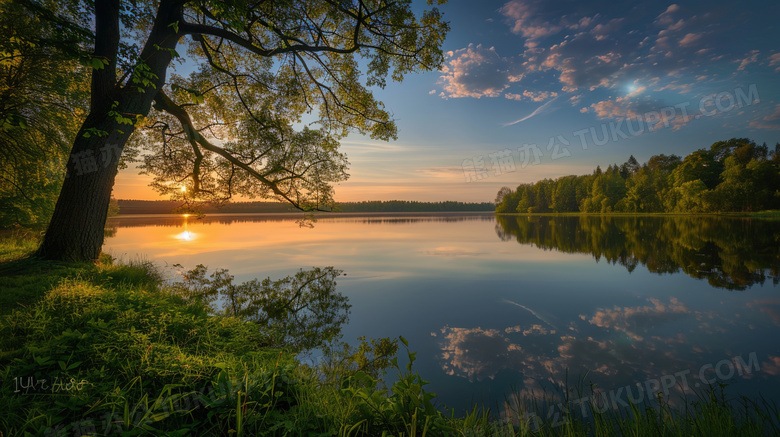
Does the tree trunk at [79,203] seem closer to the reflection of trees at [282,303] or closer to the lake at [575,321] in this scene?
the reflection of trees at [282,303]

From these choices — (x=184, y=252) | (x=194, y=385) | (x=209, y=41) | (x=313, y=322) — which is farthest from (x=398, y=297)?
(x=184, y=252)

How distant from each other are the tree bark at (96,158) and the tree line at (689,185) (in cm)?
7783

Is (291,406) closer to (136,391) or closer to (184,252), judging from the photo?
(136,391)

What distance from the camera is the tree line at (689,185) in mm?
50188

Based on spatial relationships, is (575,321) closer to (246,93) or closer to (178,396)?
(178,396)

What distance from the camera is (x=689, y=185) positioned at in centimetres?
5250

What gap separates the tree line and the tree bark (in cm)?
7783

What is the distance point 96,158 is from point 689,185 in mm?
78388

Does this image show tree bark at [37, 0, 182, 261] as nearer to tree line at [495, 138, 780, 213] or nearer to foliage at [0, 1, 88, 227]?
foliage at [0, 1, 88, 227]

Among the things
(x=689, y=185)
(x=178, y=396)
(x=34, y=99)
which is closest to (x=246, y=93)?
(x=34, y=99)

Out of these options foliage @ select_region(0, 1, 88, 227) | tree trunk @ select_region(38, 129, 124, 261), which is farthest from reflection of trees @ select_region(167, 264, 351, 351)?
foliage @ select_region(0, 1, 88, 227)

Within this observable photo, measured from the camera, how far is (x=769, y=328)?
6.25m

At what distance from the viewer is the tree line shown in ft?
165

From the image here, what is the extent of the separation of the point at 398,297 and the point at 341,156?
21.0 ft
